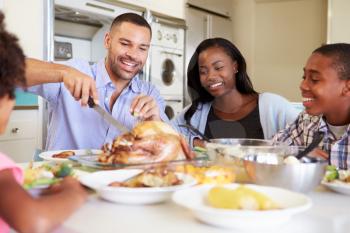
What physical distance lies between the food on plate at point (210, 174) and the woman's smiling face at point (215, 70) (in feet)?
3.74

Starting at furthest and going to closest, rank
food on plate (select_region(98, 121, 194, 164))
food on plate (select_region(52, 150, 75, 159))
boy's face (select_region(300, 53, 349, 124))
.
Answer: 1. boy's face (select_region(300, 53, 349, 124))
2. food on plate (select_region(52, 150, 75, 159))
3. food on plate (select_region(98, 121, 194, 164))

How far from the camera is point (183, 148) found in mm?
998

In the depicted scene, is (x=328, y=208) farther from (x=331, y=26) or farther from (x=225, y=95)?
(x=331, y=26)

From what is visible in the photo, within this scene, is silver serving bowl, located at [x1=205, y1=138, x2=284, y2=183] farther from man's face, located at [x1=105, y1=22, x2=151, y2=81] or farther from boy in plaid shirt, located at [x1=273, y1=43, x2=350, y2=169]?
man's face, located at [x1=105, y1=22, x2=151, y2=81]

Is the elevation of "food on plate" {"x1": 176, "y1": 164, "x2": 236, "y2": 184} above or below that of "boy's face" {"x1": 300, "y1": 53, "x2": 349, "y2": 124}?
below

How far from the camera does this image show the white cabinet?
8.26 ft

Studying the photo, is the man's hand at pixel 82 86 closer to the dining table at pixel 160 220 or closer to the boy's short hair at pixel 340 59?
the dining table at pixel 160 220

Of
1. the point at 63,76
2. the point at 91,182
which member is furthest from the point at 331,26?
the point at 91,182

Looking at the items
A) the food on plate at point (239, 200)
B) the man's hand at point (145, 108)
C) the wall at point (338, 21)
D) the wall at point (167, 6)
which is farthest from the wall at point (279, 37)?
the food on plate at point (239, 200)

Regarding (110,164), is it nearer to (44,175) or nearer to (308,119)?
(44,175)

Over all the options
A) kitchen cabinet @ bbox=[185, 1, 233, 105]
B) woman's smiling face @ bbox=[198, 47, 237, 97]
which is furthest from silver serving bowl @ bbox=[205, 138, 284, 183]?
kitchen cabinet @ bbox=[185, 1, 233, 105]

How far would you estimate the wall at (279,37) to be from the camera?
4.57 metres

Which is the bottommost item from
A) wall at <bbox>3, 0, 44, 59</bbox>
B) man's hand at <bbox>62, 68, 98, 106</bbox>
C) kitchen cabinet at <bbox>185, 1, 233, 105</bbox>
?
man's hand at <bbox>62, 68, 98, 106</bbox>

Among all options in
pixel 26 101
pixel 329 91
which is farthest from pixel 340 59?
pixel 26 101
